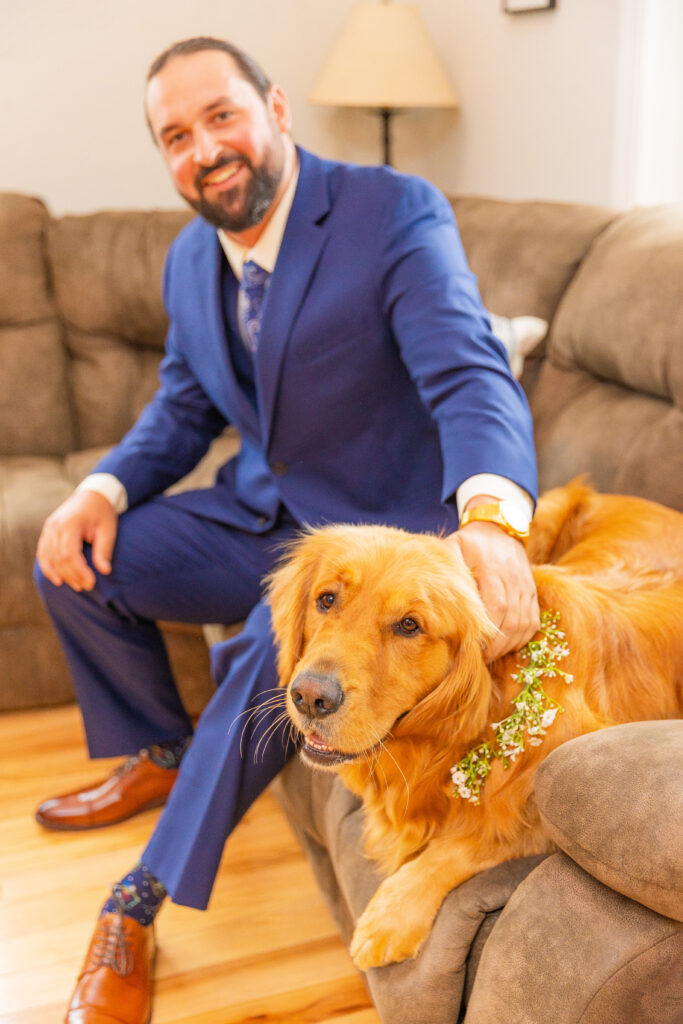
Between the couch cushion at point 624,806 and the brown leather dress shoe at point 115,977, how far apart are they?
31.9 inches

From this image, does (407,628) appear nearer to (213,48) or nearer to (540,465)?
(540,465)

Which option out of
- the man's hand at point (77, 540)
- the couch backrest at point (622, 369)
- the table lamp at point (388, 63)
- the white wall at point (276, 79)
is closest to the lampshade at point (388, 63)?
the table lamp at point (388, 63)

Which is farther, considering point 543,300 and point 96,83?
A: point 96,83

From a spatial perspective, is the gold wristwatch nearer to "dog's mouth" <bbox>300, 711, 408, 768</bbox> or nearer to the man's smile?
"dog's mouth" <bbox>300, 711, 408, 768</bbox>

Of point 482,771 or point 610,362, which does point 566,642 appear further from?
point 610,362

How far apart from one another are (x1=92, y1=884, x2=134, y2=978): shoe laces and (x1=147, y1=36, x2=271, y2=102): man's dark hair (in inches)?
58.2

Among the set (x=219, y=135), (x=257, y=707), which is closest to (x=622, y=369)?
(x=219, y=135)

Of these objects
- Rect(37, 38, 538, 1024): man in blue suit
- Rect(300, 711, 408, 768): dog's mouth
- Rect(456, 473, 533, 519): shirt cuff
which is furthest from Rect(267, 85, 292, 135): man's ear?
Rect(300, 711, 408, 768): dog's mouth

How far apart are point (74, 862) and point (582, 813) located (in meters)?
1.27

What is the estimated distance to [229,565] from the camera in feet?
6.31

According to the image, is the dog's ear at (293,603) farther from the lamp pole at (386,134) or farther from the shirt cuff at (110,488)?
the lamp pole at (386,134)

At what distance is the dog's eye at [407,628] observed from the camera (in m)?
1.12

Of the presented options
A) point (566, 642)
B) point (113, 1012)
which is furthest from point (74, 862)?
point (566, 642)

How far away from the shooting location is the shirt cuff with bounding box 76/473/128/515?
193 centimetres
